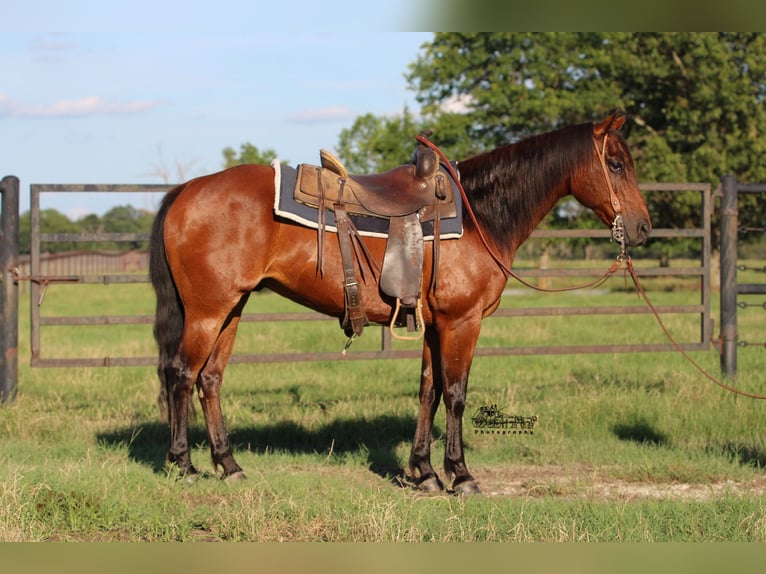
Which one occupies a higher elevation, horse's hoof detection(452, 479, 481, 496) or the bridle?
the bridle

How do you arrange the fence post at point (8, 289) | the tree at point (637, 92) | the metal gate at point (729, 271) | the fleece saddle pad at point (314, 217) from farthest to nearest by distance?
the tree at point (637, 92)
the metal gate at point (729, 271)
the fence post at point (8, 289)
the fleece saddle pad at point (314, 217)

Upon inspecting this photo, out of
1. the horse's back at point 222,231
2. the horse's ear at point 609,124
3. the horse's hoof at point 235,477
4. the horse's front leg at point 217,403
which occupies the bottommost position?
the horse's hoof at point 235,477

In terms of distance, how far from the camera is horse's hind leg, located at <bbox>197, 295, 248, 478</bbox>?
538cm

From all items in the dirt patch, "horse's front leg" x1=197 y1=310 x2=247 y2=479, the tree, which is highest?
the tree

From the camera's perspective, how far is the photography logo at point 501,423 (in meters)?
6.81

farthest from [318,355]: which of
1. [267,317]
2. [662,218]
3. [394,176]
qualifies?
[662,218]

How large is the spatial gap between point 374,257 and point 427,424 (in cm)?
124

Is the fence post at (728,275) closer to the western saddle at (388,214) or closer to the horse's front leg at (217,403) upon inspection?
the western saddle at (388,214)

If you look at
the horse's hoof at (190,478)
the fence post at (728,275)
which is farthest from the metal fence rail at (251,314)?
the horse's hoof at (190,478)

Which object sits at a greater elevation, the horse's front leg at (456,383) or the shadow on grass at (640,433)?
the horse's front leg at (456,383)

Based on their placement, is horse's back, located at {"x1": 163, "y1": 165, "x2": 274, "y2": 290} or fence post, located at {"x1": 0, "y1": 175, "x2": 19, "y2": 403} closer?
horse's back, located at {"x1": 163, "y1": 165, "x2": 274, "y2": 290}

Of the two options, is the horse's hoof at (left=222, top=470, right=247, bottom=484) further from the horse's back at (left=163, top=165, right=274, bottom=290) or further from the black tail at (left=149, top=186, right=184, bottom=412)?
the horse's back at (left=163, top=165, right=274, bottom=290)

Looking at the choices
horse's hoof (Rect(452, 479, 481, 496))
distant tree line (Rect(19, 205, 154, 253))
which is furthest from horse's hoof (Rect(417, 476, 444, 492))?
distant tree line (Rect(19, 205, 154, 253))

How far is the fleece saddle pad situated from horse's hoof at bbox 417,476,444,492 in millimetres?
1593
